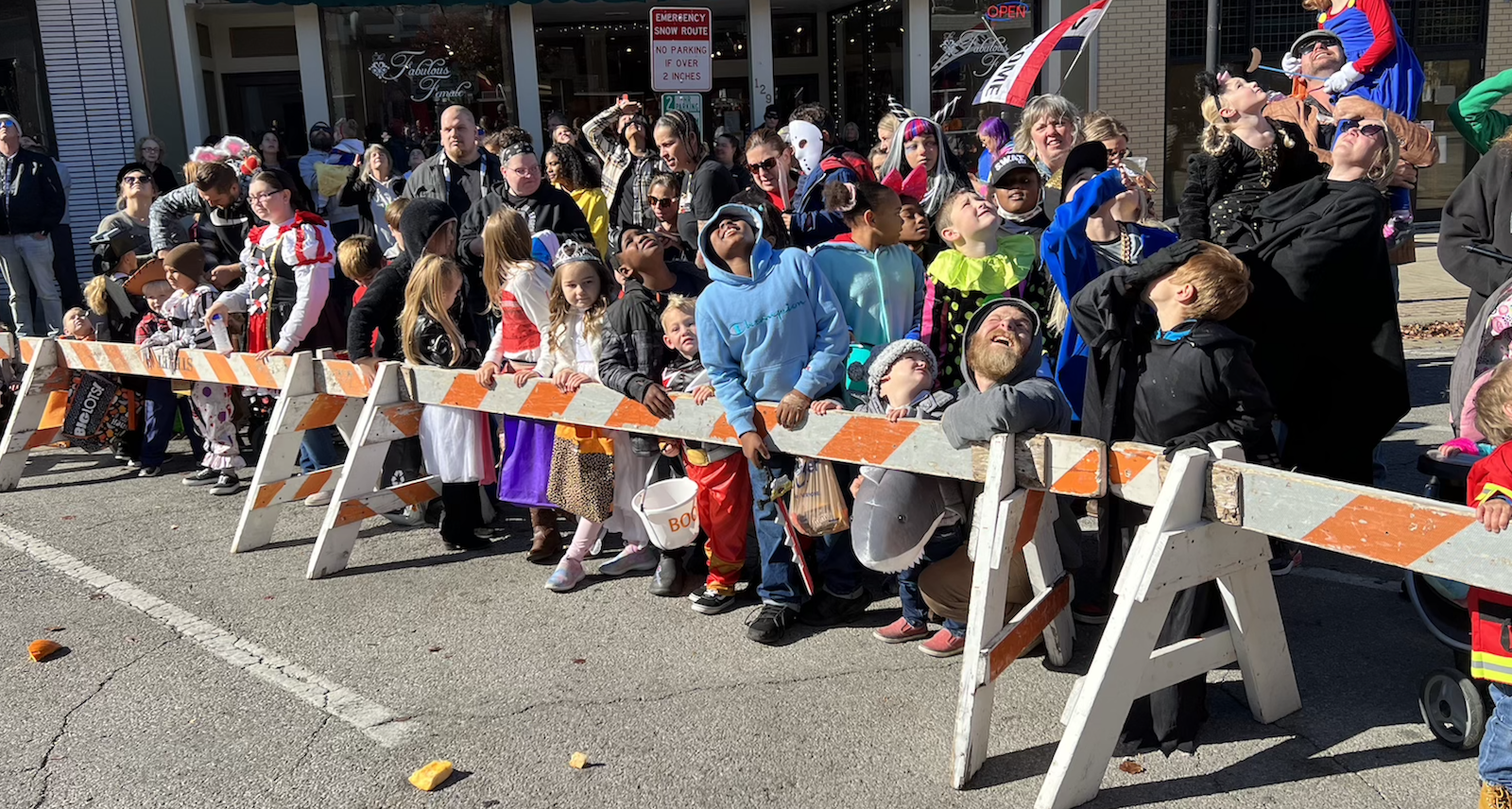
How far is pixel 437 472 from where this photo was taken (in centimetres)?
570

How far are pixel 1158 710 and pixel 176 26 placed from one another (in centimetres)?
1464

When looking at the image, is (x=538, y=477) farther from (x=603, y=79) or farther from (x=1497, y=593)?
(x=603, y=79)

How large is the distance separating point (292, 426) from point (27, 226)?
239 inches

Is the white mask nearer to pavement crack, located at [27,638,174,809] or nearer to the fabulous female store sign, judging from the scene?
pavement crack, located at [27,638,174,809]

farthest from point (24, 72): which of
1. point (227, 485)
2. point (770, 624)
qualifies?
point (770, 624)

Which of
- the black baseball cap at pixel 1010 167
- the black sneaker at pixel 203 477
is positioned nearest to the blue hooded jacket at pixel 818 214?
the black baseball cap at pixel 1010 167

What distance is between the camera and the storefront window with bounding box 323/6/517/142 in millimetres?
15406

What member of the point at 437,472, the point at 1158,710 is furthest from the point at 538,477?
the point at 1158,710

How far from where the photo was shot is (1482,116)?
5992mm

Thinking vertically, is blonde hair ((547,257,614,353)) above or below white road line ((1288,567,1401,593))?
above

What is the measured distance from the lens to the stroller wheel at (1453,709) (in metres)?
3.48

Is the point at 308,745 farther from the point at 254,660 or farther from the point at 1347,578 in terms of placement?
the point at 1347,578

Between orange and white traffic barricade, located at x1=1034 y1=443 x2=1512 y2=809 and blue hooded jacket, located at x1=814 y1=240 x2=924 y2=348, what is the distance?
58.4 inches

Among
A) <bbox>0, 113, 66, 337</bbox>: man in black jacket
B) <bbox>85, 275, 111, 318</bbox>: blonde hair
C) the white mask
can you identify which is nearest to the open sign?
the white mask
